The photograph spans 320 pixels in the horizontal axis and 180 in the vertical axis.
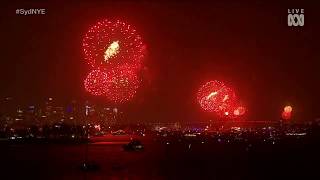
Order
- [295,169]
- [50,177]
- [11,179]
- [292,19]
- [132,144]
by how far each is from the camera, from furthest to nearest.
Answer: [132,144]
[295,169]
[50,177]
[11,179]
[292,19]

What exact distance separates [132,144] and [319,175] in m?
112

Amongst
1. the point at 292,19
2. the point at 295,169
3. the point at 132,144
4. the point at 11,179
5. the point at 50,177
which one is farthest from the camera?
the point at 132,144

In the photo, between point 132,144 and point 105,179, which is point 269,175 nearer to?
point 105,179

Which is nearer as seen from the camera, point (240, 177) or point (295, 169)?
point (240, 177)

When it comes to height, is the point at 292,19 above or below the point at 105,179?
above

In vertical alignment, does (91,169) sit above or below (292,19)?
below

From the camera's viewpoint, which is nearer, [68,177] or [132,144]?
[68,177]

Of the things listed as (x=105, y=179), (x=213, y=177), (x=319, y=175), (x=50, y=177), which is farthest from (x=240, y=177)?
(x=50, y=177)

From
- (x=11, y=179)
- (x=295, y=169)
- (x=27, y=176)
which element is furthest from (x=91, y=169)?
(x=295, y=169)

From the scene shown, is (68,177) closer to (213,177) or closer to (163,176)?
(163,176)

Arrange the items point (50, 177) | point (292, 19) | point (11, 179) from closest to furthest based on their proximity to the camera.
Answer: point (292, 19), point (11, 179), point (50, 177)

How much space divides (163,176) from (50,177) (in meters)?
11.7

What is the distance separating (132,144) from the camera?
180000 millimetres

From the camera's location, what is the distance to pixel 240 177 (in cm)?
7112
